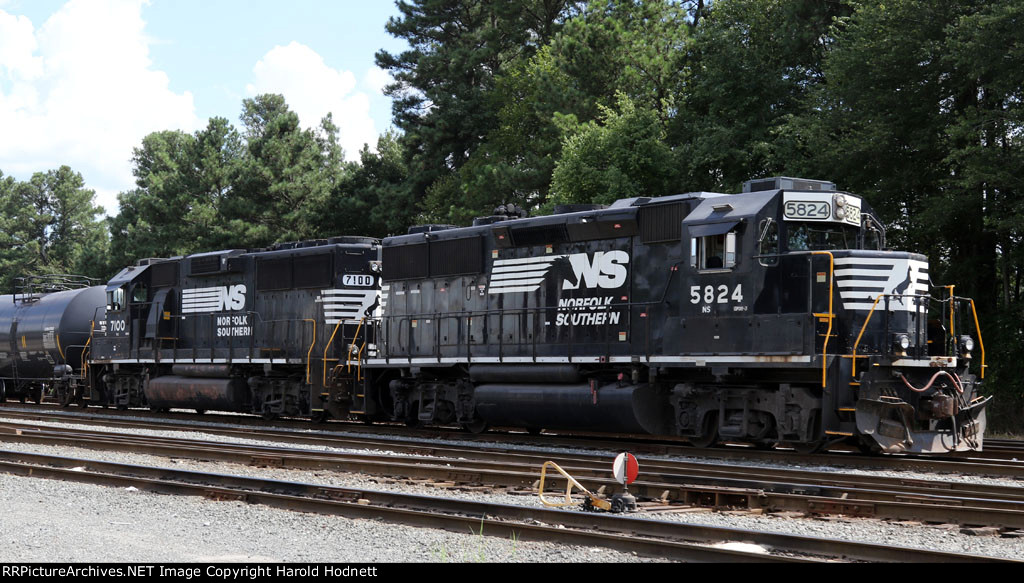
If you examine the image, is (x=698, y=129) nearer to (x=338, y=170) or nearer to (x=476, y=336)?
(x=476, y=336)

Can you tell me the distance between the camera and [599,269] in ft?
52.6

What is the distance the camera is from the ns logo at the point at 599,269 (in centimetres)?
1573

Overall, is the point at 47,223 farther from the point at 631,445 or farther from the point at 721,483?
the point at 721,483

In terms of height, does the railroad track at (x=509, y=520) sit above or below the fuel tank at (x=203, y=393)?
below

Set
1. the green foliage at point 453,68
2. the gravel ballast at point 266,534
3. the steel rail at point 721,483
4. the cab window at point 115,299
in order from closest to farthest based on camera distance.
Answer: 1. the gravel ballast at point 266,534
2. the steel rail at point 721,483
3. the cab window at point 115,299
4. the green foliage at point 453,68

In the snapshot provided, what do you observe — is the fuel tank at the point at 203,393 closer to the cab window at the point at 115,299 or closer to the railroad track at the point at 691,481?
the cab window at the point at 115,299

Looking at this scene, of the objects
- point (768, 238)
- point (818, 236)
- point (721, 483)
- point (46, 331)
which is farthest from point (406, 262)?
point (46, 331)

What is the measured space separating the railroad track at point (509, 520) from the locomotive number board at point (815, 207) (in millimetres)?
6674

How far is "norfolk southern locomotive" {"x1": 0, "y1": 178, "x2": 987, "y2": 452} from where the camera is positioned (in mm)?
13188

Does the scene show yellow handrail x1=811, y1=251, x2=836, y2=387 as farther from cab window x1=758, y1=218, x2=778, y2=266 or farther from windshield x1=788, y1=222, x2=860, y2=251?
cab window x1=758, y1=218, x2=778, y2=266

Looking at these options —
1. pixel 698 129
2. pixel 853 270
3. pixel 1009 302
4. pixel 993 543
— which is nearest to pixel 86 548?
pixel 993 543

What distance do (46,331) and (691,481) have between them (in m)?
23.0

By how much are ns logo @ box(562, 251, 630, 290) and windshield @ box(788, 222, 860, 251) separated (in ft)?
9.20

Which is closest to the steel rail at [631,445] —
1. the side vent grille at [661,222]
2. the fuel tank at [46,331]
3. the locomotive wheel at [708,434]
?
the locomotive wheel at [708,434]
